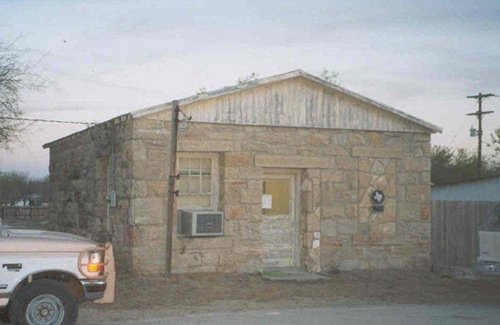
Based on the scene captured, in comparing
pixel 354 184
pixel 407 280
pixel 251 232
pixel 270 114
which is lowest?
pixel 407 280

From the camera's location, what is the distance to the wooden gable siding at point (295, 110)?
14.7 metres

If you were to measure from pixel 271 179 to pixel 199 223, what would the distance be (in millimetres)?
2134

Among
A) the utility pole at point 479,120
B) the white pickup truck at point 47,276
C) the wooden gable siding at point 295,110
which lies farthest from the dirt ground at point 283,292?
the utility pole at point 479,120

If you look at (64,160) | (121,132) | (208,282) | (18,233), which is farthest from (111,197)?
(18,233)

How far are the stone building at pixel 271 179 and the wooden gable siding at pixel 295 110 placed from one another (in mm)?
22

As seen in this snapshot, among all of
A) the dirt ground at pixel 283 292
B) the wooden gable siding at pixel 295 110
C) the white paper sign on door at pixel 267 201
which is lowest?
the dirt ground at pixel 283 292

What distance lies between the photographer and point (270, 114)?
49.8 ft

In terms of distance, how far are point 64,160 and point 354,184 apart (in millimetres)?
7662

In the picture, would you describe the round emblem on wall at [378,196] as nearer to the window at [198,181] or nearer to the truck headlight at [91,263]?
the window at [198,181]

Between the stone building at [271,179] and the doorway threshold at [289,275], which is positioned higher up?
the stone building at [271,179]

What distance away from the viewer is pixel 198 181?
48.6 feet

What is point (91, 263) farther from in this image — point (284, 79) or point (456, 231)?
point (456, 231)

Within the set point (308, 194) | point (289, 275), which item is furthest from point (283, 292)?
point (308, 194)

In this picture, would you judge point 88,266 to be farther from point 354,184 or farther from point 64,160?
point 64,160
